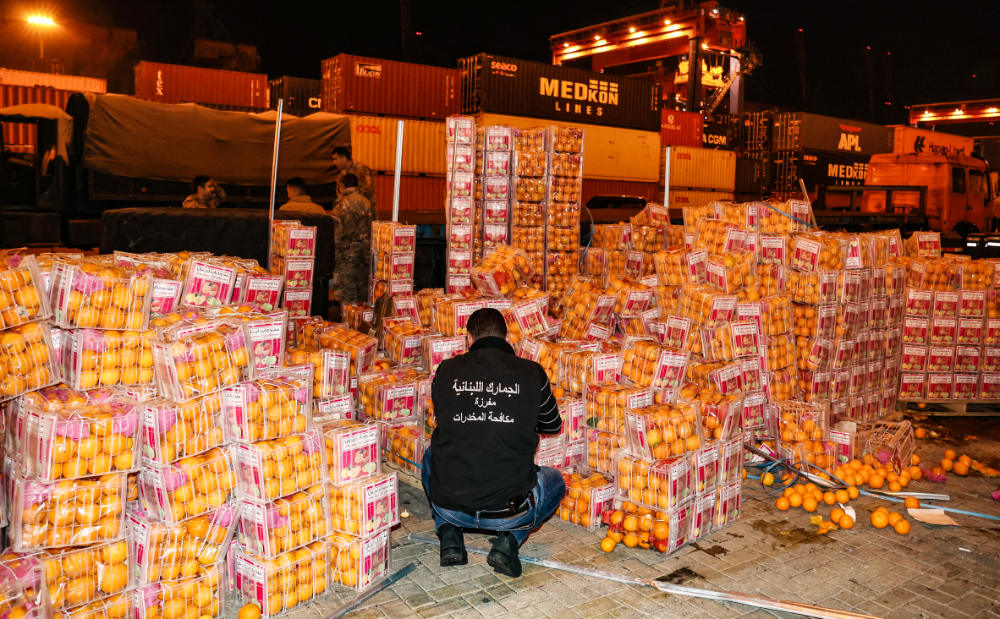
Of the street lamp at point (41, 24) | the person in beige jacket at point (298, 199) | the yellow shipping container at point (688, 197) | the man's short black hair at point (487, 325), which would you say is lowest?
the man's short black hair at point (487, 325)

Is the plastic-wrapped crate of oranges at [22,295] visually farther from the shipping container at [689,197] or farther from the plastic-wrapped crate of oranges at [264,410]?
the shipping container at [689,197]

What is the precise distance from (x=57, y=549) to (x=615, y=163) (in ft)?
90.7

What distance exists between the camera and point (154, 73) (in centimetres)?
2541

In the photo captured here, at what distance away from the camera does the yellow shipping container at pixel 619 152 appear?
95.3ft

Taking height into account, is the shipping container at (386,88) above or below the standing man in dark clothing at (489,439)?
above

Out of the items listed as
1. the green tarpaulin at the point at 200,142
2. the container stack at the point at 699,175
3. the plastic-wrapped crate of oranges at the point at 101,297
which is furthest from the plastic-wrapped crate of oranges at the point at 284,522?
A: the container stack at the point at 699,175

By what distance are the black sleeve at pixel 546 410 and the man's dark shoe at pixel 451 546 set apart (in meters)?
0.97

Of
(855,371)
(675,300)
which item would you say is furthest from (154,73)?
(855,371)

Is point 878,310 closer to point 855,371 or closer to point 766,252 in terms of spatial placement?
point 855,371

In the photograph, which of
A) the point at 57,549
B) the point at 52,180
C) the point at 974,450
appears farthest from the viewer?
the point at 52,180

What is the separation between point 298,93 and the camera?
1158 inches

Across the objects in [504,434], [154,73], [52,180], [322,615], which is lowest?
[322,615]

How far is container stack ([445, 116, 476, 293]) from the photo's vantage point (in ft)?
36.4

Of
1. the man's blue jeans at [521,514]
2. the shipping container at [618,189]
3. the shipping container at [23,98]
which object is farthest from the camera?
the shipping container at [618,189]
